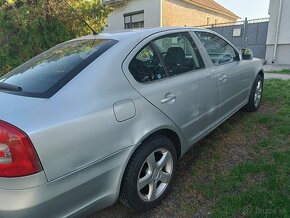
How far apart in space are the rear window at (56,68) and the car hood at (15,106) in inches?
2.5

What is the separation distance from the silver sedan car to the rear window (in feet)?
0.04

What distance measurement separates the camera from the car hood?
1.62 m

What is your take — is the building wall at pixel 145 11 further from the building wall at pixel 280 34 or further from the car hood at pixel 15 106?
the car hood at pixel 15 106

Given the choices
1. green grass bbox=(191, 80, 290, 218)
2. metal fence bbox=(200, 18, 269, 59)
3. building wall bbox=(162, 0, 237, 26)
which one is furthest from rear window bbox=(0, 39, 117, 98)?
building wall bbox=(162, 0, 237, 26)

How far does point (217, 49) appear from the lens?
3.66m

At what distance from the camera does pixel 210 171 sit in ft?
9.77

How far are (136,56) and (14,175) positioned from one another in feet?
4.37

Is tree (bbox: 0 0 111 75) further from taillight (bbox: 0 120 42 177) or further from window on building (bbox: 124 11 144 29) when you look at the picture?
window on building (bbox: 124 11 144 29)

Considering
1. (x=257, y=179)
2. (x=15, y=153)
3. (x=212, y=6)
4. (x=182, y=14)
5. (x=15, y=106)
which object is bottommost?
(x=257, y=179)

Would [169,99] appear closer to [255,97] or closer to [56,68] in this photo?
[56,68]

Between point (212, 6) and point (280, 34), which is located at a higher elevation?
point (212, 6)

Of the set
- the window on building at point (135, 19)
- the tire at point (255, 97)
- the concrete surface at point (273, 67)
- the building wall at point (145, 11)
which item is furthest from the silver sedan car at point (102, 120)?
the window on building at point (135, 19)

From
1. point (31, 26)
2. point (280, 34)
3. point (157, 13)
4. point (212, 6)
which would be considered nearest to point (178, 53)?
point (31, 26)

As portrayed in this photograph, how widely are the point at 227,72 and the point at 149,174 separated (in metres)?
1.86
